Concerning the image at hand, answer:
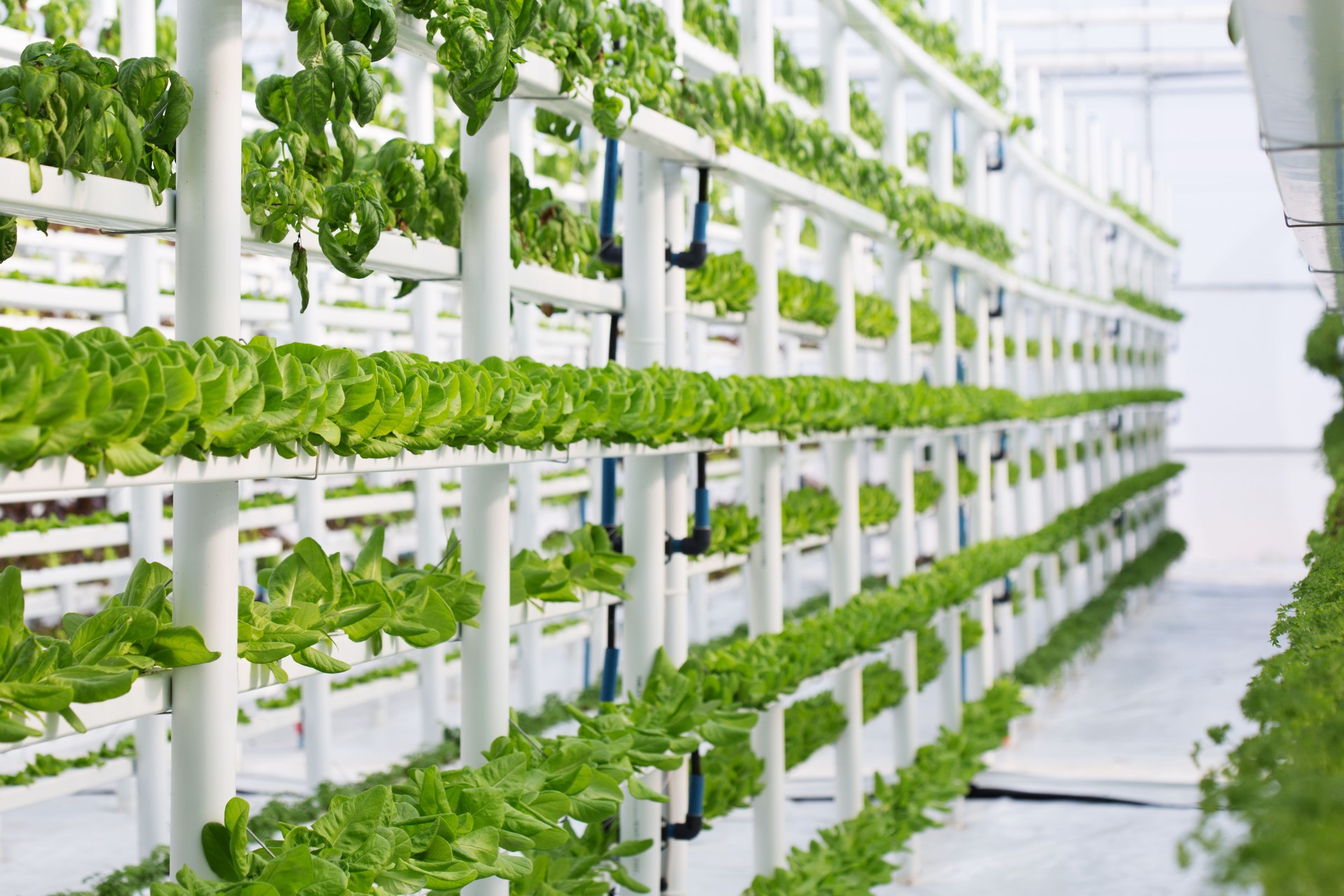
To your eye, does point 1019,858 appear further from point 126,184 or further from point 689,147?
point 126,184

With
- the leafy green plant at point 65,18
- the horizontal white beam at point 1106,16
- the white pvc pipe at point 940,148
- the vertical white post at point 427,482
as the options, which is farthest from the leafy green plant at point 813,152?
the horizontal white beam at point 1106,16

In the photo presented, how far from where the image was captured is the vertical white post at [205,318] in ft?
5.46

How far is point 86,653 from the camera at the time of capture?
60.3 inches

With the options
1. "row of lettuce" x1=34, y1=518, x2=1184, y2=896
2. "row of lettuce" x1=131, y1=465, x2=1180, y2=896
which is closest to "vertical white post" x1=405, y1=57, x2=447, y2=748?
"row of lettuce" x1=34, y1=518, x2=1184, y2=896

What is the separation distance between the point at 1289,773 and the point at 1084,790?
15.1ft

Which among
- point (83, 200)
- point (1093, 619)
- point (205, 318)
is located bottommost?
point (1093, 619)

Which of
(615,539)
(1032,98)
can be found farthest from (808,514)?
(1032,98)

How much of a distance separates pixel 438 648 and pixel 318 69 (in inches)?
124

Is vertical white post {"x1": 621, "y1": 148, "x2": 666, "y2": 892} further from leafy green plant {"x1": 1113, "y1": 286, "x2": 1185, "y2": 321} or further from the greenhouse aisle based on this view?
leafy green plant {"x1": 1113, "y1": 286, "x2": 1185, "y2": 321}

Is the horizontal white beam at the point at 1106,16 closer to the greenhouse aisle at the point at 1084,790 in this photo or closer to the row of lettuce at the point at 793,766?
the greenhouse aisle at the point at 1084,790

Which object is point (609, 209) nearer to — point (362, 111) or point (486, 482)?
point (486, 482)

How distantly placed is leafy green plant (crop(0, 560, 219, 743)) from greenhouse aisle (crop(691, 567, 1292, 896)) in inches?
85.3

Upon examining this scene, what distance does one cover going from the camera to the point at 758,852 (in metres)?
3.56

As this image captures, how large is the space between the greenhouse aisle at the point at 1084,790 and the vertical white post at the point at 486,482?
158cm
